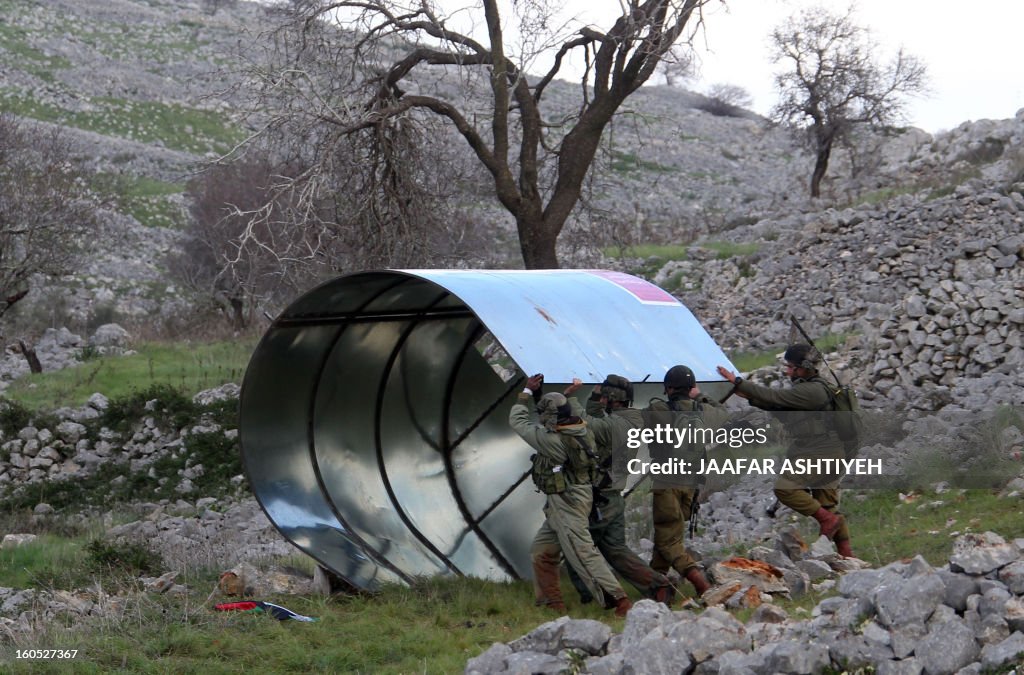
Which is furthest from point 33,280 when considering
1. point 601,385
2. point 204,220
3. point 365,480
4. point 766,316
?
point 601,385

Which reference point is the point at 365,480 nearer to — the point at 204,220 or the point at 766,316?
the point at 766,316

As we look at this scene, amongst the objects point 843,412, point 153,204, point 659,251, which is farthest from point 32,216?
point 153,204

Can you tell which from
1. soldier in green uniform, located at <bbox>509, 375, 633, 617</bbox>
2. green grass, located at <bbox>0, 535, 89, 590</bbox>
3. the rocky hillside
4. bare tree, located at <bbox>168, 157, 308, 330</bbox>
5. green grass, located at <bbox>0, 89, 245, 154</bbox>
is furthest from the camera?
green grass, located at <bbox>0, 89, 245, 154</bbox>

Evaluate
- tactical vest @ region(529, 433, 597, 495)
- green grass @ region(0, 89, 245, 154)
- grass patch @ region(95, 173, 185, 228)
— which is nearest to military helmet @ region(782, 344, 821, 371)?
tactical vest @ region(529, 433, 597, 495)

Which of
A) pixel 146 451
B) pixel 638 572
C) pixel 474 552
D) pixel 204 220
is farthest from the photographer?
pixel 204 220

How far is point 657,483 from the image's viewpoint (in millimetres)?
9148

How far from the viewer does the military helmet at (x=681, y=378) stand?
8.95 meters

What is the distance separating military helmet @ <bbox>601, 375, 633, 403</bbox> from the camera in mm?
8969

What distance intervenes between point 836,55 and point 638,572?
28.9 meters

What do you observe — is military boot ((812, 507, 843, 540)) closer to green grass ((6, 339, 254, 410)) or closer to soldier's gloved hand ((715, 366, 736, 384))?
soldier's gloved hand ((715, 366, 736, 384))

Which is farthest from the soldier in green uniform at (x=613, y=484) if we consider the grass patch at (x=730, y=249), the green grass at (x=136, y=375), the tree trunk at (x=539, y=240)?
the grass patch at (x=730, y=249)

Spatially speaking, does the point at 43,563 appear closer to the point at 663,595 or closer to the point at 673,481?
the point at 663,595

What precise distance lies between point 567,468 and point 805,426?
2112 millimetres

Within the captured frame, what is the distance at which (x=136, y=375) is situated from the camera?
71.3 feet
